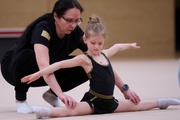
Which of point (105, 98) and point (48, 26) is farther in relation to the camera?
point (48, 26)

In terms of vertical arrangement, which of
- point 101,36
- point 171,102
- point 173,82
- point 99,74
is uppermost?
point 101,36

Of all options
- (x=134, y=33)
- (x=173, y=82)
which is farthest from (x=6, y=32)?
(x=173, y=82)

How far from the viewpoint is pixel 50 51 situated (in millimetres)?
4102

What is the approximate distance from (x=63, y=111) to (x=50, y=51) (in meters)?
0.74

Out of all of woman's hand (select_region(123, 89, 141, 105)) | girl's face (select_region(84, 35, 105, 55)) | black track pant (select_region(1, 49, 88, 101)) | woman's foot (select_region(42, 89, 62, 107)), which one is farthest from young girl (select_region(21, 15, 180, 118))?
woman's foot (select_region(42, 89, 62, 107))

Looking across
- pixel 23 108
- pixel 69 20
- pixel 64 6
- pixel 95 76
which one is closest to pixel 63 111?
pixel 95 76

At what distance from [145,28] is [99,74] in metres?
9.30

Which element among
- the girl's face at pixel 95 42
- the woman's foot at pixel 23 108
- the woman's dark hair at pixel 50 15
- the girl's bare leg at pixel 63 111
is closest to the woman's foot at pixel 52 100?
the woman's foot at pixel 23 108

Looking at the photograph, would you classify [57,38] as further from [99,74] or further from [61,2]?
[99,74]

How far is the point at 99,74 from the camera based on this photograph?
364 cm

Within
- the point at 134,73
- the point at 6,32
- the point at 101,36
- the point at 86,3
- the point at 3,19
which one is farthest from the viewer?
the point at 86,3

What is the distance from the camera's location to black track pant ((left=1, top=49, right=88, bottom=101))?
3922 mm

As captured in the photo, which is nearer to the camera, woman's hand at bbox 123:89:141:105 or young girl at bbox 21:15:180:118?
young girl at bbox 21:15:180:118

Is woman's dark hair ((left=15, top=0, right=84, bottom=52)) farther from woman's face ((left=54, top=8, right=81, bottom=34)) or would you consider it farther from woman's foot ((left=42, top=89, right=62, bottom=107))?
woman's foot ((left=42, top=89, right=62, bottom=107))
